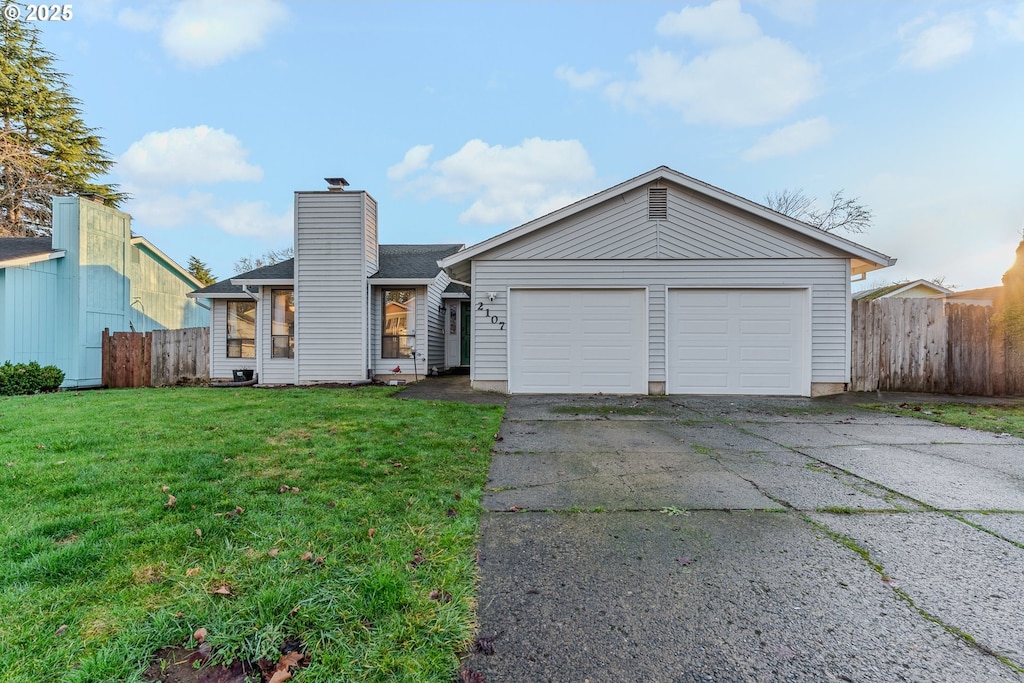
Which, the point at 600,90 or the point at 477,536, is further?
the point at 600,90

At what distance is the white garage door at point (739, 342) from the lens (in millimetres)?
8641

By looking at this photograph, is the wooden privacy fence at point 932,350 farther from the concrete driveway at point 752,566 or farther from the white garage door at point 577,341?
the concrete driveway at point 752,566

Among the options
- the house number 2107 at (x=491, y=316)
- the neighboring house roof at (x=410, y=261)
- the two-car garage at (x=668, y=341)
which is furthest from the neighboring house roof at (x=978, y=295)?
the neighboring house roof at (x=410, y=261)

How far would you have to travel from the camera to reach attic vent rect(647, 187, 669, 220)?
880cm

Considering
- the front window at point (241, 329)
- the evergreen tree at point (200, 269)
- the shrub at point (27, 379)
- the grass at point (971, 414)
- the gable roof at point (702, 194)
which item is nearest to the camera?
the grass at point (971, 414)

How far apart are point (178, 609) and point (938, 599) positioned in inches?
129

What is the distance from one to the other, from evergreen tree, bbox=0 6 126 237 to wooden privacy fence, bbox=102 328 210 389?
1382cm

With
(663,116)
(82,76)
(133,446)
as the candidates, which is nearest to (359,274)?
(133,446)

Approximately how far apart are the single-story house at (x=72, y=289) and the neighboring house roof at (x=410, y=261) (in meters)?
7.87

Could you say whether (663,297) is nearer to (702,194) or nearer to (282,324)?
(702,194)

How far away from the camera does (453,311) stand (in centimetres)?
1473

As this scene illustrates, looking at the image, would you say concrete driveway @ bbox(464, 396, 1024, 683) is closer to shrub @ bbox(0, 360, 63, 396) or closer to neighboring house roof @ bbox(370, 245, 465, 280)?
neighboring house roof @ bbox(370, 245, 465, 280)

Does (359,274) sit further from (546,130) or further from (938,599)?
(938,599)

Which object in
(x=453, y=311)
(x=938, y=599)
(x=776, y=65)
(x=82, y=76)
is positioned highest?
(x=82, y=76)
